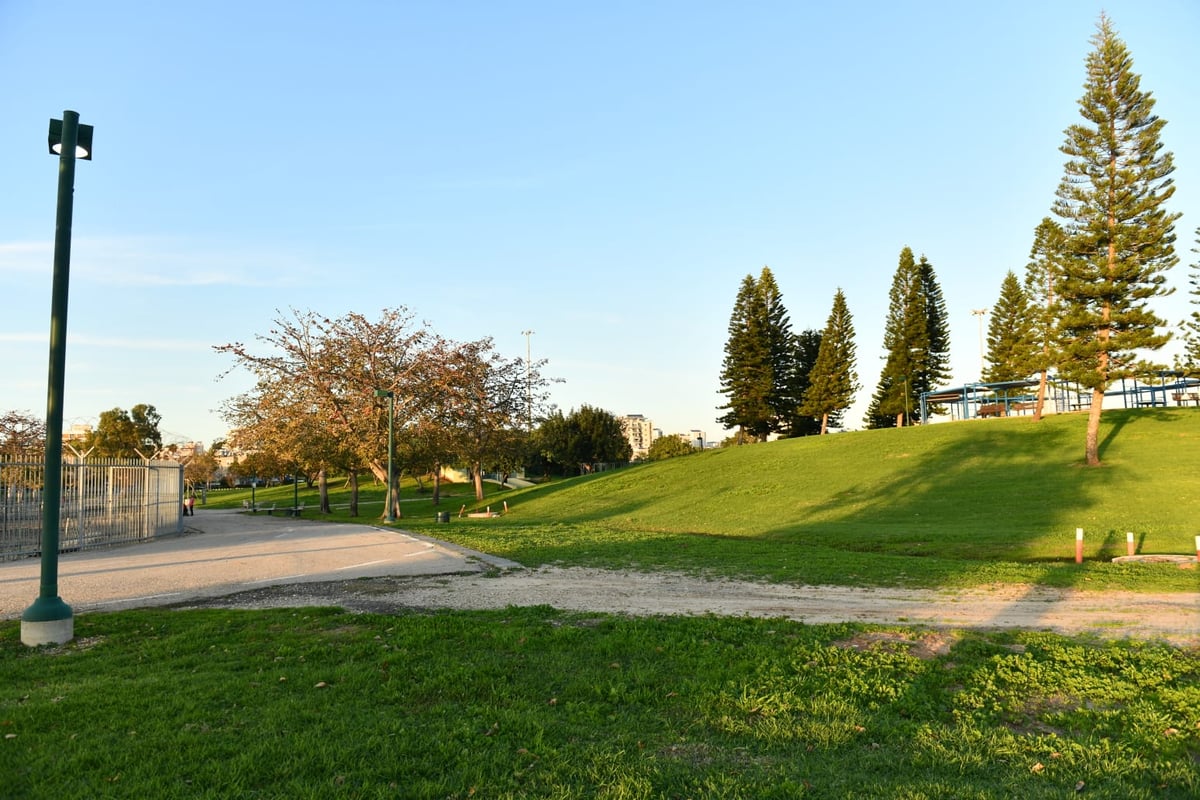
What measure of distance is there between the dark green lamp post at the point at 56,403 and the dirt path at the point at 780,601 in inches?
92.2

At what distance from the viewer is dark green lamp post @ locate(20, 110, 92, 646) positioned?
746 centimetres

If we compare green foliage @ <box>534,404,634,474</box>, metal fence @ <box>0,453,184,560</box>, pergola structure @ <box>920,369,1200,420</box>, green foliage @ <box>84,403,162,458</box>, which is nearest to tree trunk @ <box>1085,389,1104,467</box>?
pergola structure @ <box>920,369,1200,420</box>

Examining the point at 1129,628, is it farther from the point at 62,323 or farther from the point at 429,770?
the point at 62,323

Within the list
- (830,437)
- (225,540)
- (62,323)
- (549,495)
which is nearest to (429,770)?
(62,323)

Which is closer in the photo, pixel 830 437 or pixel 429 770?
pixel 429 770

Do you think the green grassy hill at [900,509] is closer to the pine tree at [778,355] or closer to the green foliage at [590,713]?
the green foliage at [590,713]

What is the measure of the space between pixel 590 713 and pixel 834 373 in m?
65.7

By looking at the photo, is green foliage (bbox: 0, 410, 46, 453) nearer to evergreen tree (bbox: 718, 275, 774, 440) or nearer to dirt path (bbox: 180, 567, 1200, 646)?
dirt path (bbox: 180, 567, 1200, 646)

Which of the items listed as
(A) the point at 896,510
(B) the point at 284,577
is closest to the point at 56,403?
(B) the point at 284,577

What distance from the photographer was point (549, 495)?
44.5 metres

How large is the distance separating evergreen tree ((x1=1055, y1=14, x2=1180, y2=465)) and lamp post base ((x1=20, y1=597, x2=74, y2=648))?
40545mm

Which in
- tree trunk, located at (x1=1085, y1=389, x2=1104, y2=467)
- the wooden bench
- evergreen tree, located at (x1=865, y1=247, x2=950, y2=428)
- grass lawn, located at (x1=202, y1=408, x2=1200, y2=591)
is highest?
evergreen tree, located at (x1=865, y1=247, x2=950, y2=428)

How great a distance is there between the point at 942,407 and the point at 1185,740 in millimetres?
71979

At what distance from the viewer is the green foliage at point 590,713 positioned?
13.6 feet
